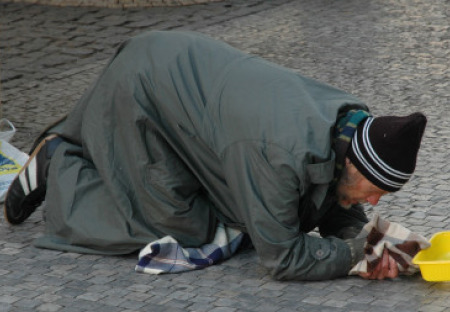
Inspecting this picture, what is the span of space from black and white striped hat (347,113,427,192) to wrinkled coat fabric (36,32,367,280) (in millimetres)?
122

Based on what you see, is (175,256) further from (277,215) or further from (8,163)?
(8,163)

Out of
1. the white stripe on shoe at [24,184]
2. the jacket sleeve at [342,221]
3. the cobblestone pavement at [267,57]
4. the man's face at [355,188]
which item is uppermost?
the man's face at [355,188]

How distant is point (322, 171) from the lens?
4012 millimetres

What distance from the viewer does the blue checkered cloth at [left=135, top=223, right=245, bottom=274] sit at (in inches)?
173

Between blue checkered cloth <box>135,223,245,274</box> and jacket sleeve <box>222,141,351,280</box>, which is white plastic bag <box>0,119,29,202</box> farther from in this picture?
jacket sleeve <box>222,141,351,280</box>

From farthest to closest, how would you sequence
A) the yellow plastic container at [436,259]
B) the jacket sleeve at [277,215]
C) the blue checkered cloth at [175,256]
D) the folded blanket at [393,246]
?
1. the blue checkered cloth at [175,256]
2. the folded blanket at [393,246]
3. the yellow plastic container at [436,259]
4. the jacket sleeve at [277,215]

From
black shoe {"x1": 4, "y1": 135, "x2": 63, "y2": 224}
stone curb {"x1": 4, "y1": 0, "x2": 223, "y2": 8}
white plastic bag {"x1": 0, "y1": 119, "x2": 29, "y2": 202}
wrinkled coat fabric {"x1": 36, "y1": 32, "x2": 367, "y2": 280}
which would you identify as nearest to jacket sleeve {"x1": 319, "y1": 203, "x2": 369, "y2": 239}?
wrinkled coat fabric {"x1": 36, "y1": 32, "x2": 367, "y2": 280}

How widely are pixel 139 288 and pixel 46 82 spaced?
3600 mm

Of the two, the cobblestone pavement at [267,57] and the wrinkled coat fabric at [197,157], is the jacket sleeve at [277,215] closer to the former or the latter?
the wrinkled coat fabric at [197,157]

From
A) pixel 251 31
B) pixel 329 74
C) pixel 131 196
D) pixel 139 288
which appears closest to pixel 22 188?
pixel 131 196

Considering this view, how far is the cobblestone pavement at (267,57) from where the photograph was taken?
419 centimetres

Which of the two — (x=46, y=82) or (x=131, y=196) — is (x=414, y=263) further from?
(x=46, y=82)

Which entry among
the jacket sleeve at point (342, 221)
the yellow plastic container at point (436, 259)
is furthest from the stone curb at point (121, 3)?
the yellow plastic container at point (436, 259)

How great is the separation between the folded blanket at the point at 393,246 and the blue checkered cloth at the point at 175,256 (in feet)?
2.05
